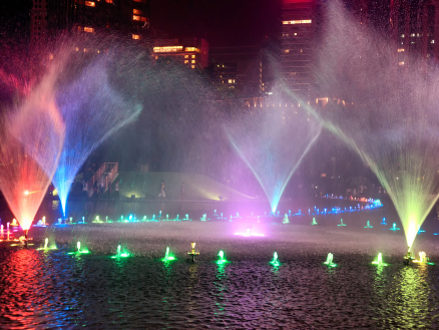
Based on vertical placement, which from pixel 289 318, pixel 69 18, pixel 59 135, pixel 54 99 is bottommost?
pixel 289 318

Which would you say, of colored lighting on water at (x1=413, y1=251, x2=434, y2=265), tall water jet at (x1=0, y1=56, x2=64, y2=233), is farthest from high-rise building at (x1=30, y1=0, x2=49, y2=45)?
colored lighting on water at (x1=413, y1=251, x2=434, y2=265)

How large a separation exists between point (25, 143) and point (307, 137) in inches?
3191

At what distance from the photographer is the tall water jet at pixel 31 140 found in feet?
172

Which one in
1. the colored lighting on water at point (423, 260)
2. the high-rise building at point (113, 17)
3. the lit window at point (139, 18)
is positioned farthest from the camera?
the lit window at point (139, 18)

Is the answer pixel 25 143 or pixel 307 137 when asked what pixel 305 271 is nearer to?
pixel 25 143

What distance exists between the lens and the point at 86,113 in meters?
71.7

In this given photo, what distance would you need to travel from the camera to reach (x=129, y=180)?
65.2m

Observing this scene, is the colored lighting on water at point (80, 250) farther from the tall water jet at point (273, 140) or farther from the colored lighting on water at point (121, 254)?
the tall water jet at point (273, 140)

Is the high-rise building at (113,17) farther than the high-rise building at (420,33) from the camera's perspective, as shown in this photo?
Yes

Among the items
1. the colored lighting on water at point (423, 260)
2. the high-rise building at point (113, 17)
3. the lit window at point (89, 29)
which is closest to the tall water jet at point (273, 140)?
the colored lighting on water at point (423, 260)

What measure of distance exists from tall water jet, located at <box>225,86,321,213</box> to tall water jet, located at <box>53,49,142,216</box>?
76.9ft

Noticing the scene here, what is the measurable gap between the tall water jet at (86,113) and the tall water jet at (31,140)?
6.65ft

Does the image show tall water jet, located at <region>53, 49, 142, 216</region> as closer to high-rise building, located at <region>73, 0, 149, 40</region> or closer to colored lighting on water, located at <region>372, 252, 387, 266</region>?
colored lighting on water, located at <region>372, 252, 387, 266</region>

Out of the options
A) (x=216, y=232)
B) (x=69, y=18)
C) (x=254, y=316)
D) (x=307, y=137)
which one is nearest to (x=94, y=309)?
(x=254, y=316)
